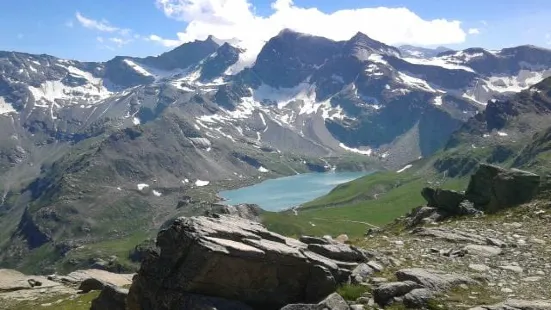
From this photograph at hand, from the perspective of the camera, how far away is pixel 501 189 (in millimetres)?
34281

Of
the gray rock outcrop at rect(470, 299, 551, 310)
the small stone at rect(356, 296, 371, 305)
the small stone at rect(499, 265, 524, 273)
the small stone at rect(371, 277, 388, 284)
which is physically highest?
the small stone at rect(371, 277, 388, 284)

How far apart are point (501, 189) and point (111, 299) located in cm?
2535

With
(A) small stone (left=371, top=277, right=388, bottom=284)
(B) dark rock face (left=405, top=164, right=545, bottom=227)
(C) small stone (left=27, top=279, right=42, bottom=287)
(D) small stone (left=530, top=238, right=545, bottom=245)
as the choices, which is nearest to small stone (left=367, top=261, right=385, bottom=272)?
(A) small stone (left=371, top=277, right=388, bottom=284)

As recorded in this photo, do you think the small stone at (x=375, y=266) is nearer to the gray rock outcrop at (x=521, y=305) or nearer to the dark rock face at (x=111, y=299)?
the gray rock outcrop at (x=521, y=305)

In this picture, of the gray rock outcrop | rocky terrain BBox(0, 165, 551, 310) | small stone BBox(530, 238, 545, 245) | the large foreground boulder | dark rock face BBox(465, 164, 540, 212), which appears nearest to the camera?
the gray rock outcrop

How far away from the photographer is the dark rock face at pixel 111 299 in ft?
87.5

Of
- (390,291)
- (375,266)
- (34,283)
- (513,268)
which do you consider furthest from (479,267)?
(34,283)

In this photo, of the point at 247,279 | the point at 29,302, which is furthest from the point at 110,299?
the point at 29,302

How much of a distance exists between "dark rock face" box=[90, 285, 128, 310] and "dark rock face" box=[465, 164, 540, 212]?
75.8 feet

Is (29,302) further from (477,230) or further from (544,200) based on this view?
(544,200)

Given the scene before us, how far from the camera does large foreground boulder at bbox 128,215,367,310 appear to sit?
18.9m

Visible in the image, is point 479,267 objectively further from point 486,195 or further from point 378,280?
point 486,195

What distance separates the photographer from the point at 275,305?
1916 centimetres

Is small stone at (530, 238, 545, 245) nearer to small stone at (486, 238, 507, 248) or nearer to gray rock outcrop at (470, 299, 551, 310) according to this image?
small stone at (486, 238, 507, 248)
